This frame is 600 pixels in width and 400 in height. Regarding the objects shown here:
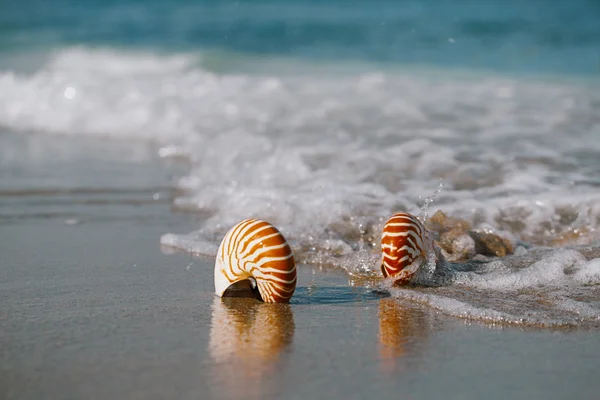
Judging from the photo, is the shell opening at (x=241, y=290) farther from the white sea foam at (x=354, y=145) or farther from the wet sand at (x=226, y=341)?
the white sea foam at (x=354, y=145)

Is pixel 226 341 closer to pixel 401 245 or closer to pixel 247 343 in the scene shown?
pixel 247 343

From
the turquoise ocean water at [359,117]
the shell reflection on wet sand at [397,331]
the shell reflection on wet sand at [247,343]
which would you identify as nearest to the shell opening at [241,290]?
the shell reflection on wet sand at [247,343]

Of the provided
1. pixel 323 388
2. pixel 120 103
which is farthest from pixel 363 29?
pixel 323 388

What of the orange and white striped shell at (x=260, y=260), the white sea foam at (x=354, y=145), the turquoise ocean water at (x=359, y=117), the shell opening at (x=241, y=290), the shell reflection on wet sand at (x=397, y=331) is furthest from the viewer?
the white sea foam at (x=354, y=145)

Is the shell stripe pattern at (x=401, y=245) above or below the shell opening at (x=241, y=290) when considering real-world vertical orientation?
above

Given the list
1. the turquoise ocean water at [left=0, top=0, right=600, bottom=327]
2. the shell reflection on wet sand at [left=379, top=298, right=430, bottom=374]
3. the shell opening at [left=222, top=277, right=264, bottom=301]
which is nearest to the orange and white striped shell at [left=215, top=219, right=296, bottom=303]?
the shell opening at [left=222, top=277, right=264, bottom=301]

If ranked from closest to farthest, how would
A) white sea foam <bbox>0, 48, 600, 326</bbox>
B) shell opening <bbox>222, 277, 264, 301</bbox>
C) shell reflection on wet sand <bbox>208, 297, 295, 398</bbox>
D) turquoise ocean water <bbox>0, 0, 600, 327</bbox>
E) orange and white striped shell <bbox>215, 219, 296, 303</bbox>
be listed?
shell reflection on wet sand <bbox>208, 297, 295, 398</bbox>, orange and white striped shell <bbox>215, 219, 296, 303</bbox>, shell opening <bbox>222, 277, 264, 301</bbox>, turquoise ocean water <bbox>0, 0, 600, 327</bbox>, white sea foam <bbox>0, 48, 600, 326</bbox>

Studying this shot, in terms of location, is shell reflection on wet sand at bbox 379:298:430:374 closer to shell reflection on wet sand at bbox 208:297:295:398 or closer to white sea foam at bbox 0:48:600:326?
white sea foam at bbox 0:48:600:326

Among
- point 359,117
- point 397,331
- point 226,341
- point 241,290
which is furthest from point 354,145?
point 226,341
